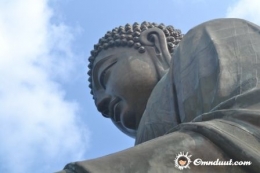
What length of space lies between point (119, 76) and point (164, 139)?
7.37 ft

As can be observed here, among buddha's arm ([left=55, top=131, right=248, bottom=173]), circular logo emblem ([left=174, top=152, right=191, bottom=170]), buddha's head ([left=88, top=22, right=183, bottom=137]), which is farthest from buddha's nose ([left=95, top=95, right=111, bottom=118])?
circular logo emblem ([left=174, top=152, right=191, bottom=170])

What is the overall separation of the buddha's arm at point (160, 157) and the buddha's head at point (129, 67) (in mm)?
2088

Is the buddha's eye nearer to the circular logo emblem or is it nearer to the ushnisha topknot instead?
the ushnisha topknot

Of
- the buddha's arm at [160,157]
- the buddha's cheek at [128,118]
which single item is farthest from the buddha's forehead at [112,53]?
the buddha's arm at [160,157]

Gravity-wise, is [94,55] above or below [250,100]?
above

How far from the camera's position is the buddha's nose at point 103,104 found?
6046mm

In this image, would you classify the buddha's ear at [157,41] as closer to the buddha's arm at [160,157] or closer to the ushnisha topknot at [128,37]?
the ushnisha topknot at [128,37]

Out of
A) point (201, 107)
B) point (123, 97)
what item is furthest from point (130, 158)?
point (123, 97)

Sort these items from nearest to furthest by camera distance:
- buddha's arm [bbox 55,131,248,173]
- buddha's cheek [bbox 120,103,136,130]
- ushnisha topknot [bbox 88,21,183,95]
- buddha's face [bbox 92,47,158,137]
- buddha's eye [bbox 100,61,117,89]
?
1. buddha's arm [bbox 55,131,248,173]
2. buddha's face [bbox 92,47,158,137]
3. buddha's cheek [bbox 120,103,136,130]
4. buddha's eye [bbox 100,61,117,89]
5. ushnisha topknot [bbox 88,21,183,95]

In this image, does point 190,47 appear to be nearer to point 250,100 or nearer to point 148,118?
point 148,118

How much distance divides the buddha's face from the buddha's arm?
2.08 meters

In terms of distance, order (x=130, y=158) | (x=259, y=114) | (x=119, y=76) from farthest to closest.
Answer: (x=119, y=76) → (x=259, y=114) → (x=130, y=158)

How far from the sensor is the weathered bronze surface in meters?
3.41

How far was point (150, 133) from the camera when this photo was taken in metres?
4.95
